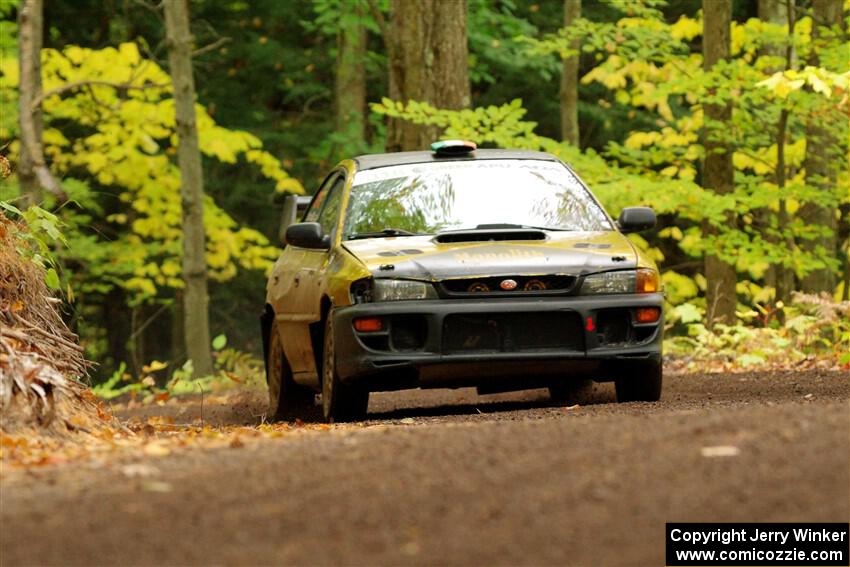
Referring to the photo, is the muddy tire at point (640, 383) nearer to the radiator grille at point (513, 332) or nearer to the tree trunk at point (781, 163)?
the radiator grille at point (513, 332)

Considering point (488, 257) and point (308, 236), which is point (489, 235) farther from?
point (308, 236)

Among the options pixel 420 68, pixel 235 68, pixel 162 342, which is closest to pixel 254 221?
pixel 235 68

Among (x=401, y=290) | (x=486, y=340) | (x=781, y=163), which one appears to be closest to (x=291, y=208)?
(x=401, y=290)

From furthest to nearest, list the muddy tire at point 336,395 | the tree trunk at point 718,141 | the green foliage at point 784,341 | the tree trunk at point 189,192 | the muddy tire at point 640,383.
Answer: the tree trunk at point 189,192
the tree trunk at point 718,141
the green foliage at point 784,341
the muddy tire at point 640,383
the muddy tire at point 336,395

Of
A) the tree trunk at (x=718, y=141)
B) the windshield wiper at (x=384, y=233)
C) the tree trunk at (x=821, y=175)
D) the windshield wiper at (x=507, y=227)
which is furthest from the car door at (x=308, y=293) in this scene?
the tree trunk at (x=821, y=175)

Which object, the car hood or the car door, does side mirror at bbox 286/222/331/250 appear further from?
the car hood

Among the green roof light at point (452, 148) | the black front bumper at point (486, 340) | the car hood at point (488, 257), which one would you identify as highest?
the green roof light at point (452, 148)

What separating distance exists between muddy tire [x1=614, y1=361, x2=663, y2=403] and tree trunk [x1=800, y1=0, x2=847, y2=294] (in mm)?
9193

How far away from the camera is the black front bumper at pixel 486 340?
9070mm

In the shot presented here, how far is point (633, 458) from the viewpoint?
5383mm

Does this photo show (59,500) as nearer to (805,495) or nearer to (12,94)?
A: (805,495)

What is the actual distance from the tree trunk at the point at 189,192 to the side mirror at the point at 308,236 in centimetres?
1164

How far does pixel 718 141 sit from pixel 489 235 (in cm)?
982

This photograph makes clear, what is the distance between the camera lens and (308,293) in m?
10.3
